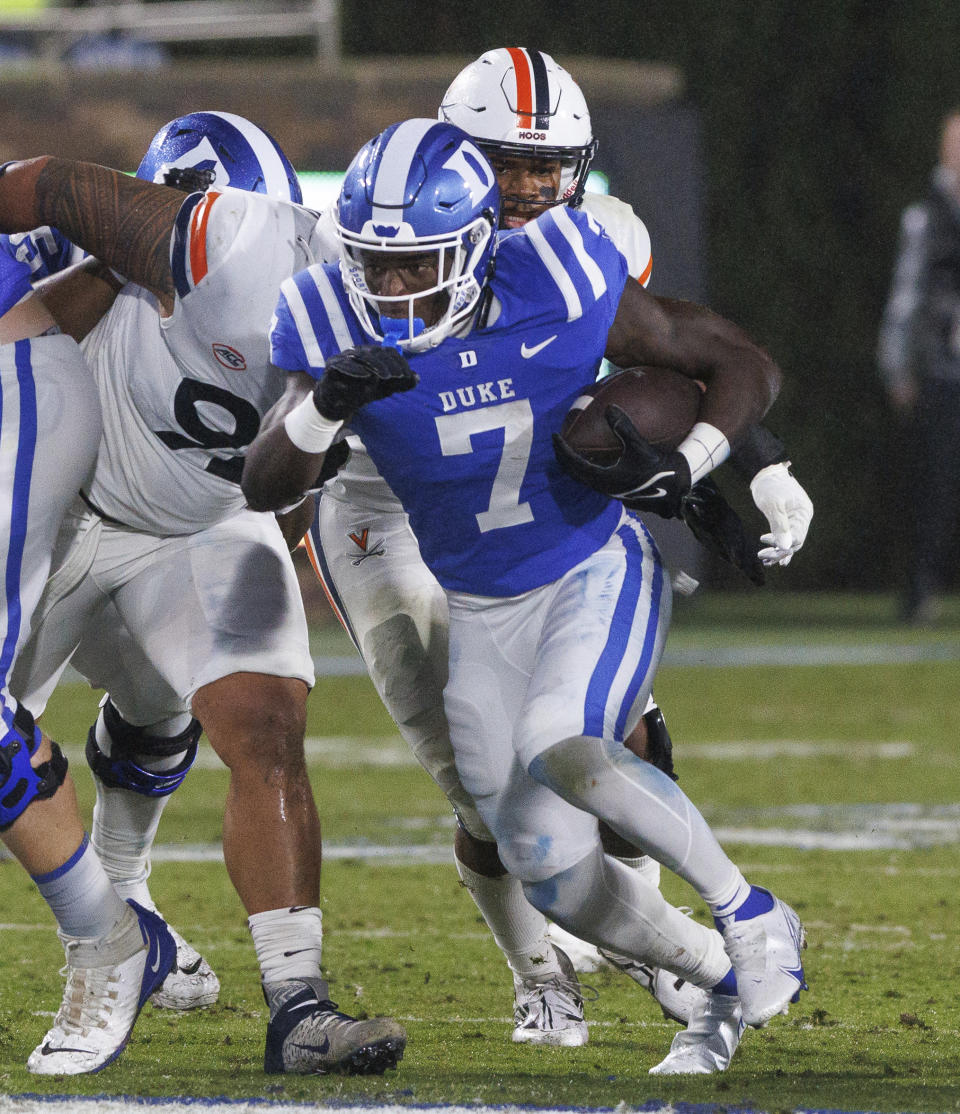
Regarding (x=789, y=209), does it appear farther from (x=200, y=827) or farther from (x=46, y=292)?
(x=46, y=292)

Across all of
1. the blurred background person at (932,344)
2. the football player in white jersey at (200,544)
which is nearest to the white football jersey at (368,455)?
the football player in white jersey at (200,544)

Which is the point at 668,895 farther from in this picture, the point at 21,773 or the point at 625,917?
the point at 21,773

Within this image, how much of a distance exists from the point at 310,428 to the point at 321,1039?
2.94 feet

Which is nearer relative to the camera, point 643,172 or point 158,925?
point 158,925

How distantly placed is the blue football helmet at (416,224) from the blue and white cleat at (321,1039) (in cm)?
100

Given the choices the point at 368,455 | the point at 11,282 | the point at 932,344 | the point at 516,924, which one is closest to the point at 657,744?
the point at 516,924

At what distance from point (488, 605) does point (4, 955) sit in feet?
4.45

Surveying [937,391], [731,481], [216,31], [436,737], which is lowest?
[731,481]

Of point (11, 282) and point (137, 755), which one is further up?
point (11, 282)

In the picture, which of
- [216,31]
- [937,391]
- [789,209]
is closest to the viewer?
[937,391]

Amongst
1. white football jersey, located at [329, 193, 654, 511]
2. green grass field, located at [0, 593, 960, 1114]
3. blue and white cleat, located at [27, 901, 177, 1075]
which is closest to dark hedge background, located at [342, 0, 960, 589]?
green grass field, located at [0, 593, 960, 1114]

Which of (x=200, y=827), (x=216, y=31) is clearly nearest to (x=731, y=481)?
(x=216, y=31)

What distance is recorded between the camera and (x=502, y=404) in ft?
10.1

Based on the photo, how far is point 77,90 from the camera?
10.2 meters
